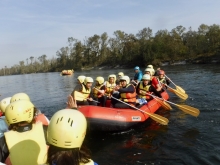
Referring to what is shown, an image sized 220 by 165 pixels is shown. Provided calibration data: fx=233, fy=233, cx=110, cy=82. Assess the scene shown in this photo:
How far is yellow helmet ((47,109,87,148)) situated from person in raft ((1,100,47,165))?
0.77 m

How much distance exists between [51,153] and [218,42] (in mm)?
48599

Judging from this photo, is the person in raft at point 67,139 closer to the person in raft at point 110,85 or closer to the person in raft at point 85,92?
the person in raft at point 85,92

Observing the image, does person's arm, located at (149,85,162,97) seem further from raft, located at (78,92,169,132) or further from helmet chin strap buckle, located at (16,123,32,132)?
helmet chin strap buckle, located at (16,123,32,132)

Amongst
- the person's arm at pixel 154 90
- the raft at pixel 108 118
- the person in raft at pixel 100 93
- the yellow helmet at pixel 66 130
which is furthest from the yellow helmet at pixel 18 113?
the person's arm at pixel 154 90

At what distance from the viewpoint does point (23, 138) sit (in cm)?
255

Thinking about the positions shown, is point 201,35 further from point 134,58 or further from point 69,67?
point 69,67

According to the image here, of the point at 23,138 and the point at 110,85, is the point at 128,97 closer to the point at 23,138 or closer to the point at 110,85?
the point at 110,85

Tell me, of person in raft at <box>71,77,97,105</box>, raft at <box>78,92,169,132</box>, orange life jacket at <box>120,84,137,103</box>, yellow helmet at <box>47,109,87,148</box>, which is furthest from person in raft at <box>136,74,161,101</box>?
yellow helmet at <box>47,109,87,148</box>

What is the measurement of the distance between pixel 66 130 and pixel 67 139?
8cm

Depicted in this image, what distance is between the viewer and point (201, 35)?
1984 inches

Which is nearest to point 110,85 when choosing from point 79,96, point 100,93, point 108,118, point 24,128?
point 100,93

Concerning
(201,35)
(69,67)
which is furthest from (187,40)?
(69,67)

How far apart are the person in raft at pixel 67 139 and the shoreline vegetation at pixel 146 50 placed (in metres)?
41.7

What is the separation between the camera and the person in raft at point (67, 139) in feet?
5.77
